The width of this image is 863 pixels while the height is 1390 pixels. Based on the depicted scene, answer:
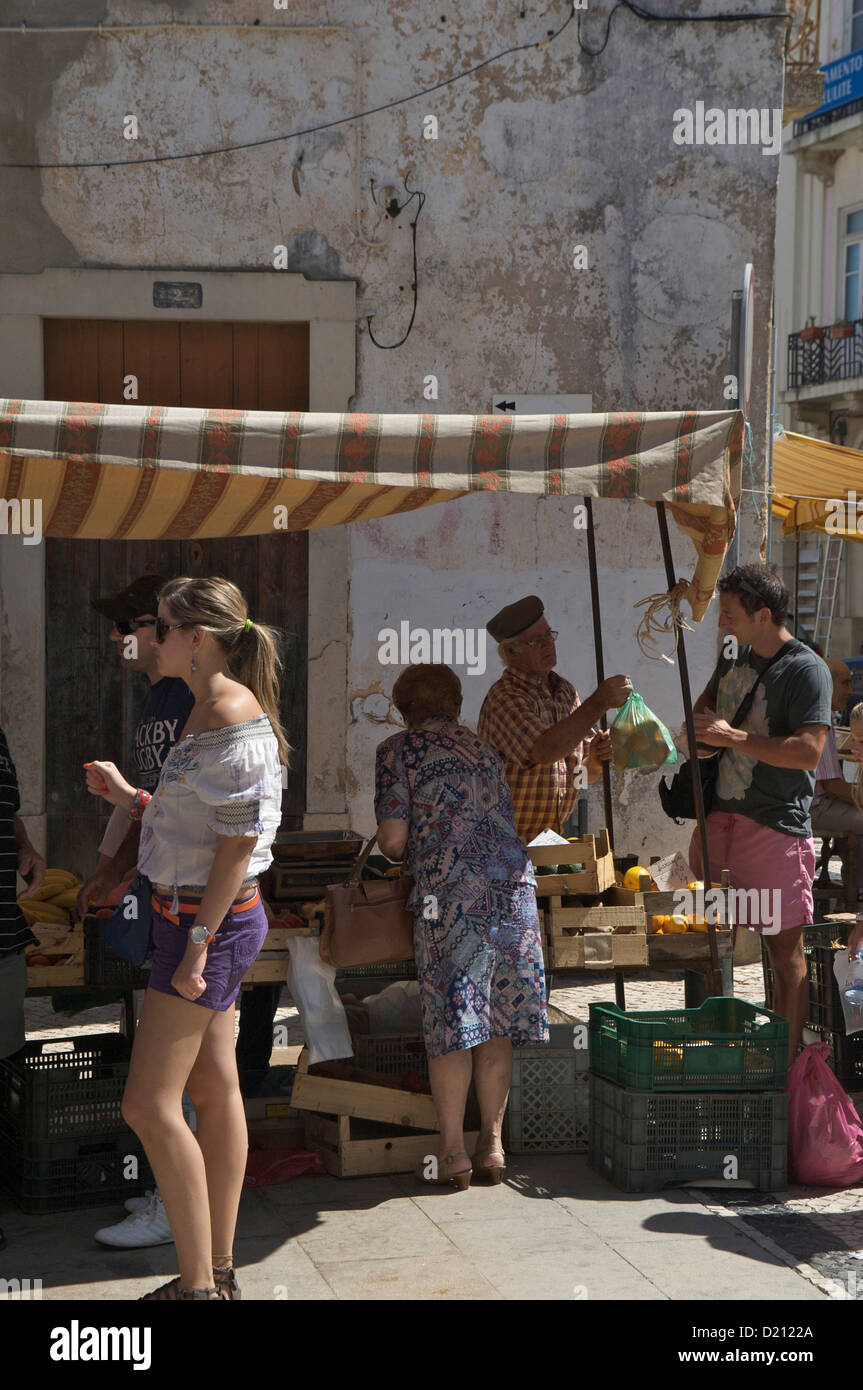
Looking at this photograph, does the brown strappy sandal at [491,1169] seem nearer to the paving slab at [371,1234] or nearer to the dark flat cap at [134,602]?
the paving slab at [371,1234]

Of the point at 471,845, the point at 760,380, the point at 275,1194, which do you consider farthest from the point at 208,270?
the point at 275,1194

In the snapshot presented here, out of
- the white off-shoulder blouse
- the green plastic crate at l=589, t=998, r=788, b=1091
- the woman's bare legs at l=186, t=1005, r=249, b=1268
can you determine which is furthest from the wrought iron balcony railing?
the woman's bare legs at l=186, t=1005, r=249, b=1268

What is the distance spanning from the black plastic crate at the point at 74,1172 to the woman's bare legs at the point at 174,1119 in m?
1.16

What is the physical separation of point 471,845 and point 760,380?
4.67 meters

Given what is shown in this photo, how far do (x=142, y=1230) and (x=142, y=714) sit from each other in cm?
155

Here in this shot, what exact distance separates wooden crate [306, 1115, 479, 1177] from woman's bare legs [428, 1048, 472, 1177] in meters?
0.13

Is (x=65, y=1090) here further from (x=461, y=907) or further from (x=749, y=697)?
(x=749, y=697)

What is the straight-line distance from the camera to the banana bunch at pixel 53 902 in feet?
16.8

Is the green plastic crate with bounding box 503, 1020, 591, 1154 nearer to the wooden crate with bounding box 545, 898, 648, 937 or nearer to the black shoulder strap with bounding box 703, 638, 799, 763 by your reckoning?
the wooden crate with bounding box 545, 898, 648, 937

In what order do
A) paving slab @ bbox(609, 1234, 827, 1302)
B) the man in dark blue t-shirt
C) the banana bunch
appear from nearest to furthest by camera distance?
paving slab @ bbox(609, 1234, 827, 1302)
the man in dark blue t-shirt
the banana bunch

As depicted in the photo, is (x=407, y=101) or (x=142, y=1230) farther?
(x=407, y=101)

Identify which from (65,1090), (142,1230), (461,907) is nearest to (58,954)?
(65,1090)

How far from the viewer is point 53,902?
5.44 metres

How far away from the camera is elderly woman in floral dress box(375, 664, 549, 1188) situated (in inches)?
191
